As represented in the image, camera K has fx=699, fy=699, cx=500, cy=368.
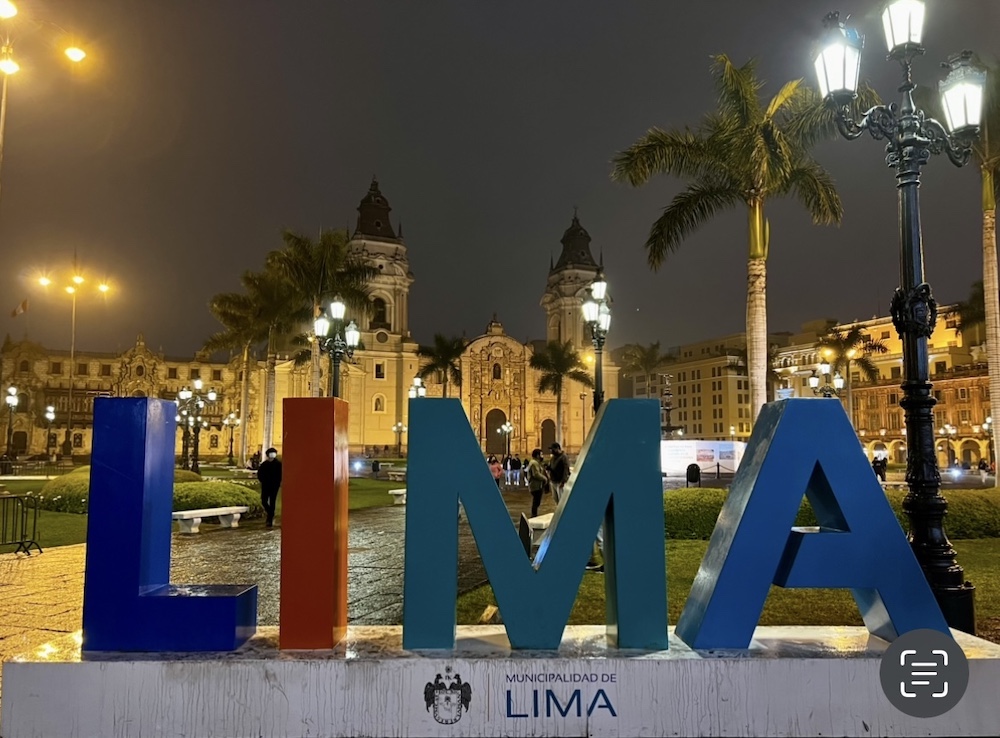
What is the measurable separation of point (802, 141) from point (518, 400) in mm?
60802

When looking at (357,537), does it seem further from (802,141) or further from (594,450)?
(802,141)

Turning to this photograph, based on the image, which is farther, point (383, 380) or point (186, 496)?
point (383, 380)

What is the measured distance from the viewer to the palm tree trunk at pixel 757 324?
1400cm

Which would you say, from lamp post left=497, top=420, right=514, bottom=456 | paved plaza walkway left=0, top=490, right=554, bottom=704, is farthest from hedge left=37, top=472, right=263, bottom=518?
lamp post left=497, top=420, right=514, bottom=456

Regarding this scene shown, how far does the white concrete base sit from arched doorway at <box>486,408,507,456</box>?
229 feet

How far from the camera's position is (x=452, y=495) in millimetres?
4039

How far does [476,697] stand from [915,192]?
601 centimetres

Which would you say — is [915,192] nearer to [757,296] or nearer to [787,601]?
[787,601]

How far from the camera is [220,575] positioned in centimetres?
938

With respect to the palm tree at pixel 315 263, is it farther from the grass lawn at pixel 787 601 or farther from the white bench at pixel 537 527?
the grass lawn at pixel 787 601

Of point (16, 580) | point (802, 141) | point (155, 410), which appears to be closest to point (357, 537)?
point (16, 580)

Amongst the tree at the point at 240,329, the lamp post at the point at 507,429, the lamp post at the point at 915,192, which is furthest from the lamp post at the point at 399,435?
the lamp post at the point at 915,192

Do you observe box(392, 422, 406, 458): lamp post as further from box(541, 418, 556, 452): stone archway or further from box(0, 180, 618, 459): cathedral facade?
box(541, 418, 556, 452): stone archway

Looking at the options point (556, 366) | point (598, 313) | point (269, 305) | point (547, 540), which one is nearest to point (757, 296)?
point (598, 313)
